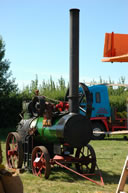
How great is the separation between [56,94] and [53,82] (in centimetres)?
507

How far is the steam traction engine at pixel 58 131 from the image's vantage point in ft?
22.1

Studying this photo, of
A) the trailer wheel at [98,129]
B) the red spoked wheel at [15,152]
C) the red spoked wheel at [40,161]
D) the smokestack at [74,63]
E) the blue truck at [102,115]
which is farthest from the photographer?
the blue truck at [102,115]

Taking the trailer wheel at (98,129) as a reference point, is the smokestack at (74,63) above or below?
above

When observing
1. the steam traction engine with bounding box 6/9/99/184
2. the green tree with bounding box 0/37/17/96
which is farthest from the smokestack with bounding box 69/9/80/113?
the green tree with bounding box 0/37/17/96

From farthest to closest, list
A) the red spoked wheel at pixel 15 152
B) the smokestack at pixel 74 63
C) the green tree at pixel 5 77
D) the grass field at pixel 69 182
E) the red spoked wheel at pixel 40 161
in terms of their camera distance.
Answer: the green tree at pixel 5 77 → the red spoked wheel at pixel 15 152 → the smokestack at pixel 74 63 → the red spoked wheel at pixel 40 161 → the grass field at pixel 69 182

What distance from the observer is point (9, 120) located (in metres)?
18.5

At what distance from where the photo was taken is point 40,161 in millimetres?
6980

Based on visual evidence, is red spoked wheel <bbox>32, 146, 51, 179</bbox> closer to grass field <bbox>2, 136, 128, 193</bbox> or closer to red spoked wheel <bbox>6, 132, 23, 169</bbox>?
grass field <bbox>2, 136, 128, 193</bbox>

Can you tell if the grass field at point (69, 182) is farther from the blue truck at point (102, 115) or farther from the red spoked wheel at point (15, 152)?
the blue truck at point (102, 115)


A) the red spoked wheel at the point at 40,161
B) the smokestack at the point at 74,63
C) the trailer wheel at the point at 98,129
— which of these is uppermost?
the smokestack at the point at 74,63

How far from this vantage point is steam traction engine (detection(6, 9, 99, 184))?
22.1ft

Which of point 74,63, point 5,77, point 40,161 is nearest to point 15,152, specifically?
point 40,161

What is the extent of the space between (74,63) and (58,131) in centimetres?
136

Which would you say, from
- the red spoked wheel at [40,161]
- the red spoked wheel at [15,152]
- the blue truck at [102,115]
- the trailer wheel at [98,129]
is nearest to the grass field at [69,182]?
the red spoked wheel at [40,161]
